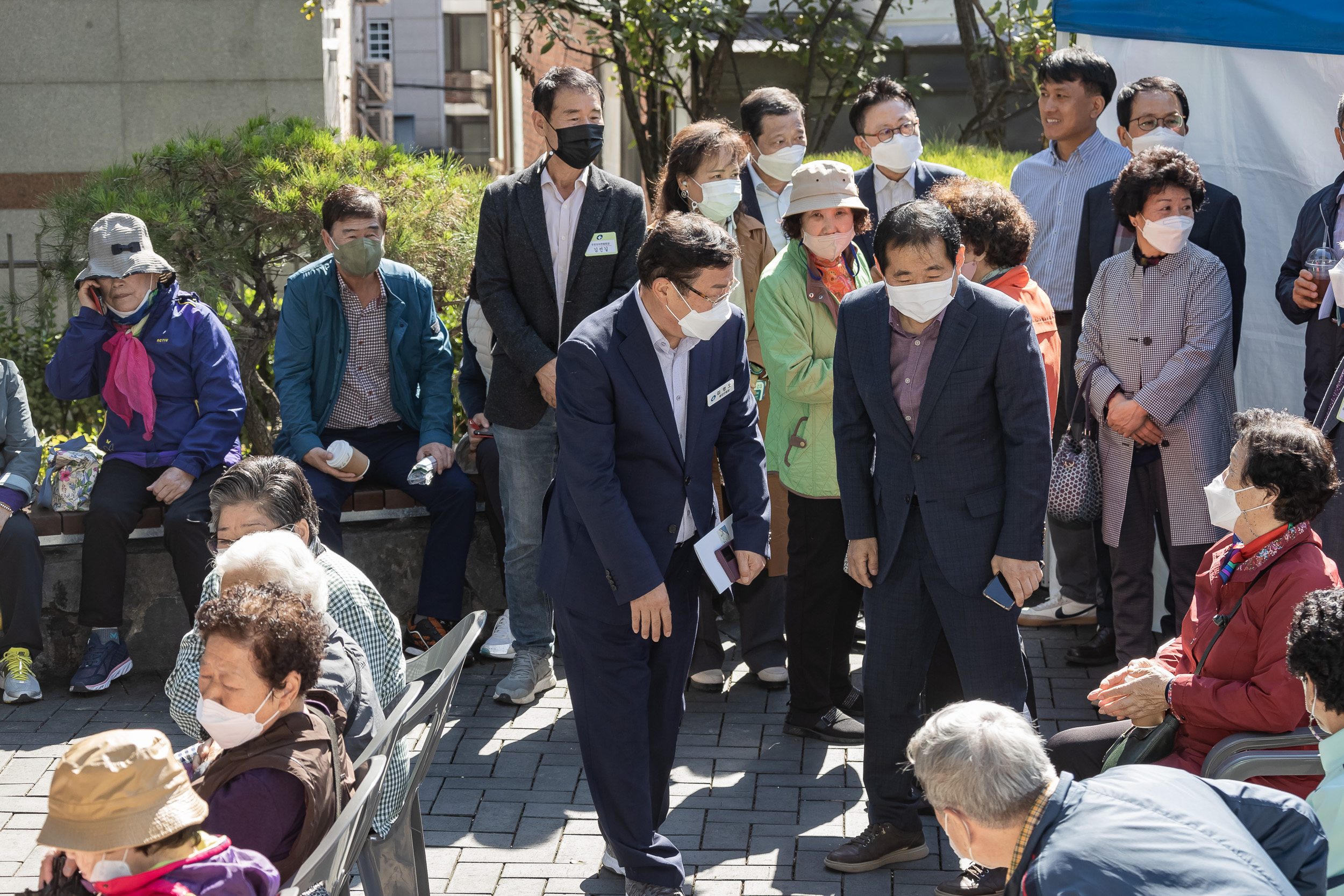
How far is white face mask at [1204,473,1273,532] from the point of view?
3564mm

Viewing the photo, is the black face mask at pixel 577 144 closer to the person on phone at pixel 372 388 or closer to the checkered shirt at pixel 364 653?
the person on phone at pixel 372 388

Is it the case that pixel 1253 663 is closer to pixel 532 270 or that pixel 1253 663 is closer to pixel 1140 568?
pixel 1140 568

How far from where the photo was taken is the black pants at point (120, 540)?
564 cm

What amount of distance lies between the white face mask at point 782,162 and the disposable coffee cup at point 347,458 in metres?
2.09

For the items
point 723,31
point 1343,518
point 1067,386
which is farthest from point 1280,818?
point 723,31

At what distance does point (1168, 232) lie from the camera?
4.96m

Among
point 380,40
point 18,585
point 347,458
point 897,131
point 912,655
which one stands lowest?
point 18,585

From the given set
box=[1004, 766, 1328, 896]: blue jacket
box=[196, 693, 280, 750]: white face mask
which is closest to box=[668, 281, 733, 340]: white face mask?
box=[196, 693, 280, 750]: white face mask

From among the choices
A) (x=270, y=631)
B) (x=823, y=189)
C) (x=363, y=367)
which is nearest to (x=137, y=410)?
(x=363, y=367)

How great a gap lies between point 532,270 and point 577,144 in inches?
21.2

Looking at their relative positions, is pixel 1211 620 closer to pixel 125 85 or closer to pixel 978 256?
pixel 978 256

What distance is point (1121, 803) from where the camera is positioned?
91.8 inches

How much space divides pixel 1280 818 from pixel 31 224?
10481mm

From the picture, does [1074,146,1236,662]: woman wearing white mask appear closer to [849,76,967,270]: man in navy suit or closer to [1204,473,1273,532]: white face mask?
[849,76,967,270]: man in navy suit
